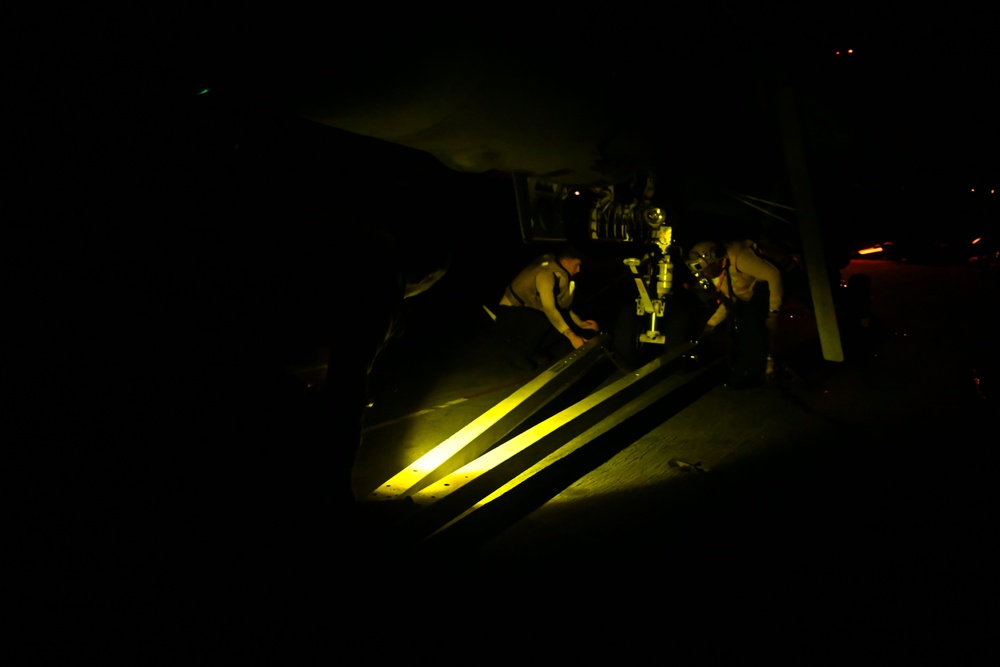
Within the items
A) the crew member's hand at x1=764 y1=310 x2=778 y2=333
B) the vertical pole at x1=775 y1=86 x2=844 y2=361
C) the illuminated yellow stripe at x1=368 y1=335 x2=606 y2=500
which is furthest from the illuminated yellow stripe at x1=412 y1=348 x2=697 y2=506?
the crew member's hand at x1=764 y1=310 x2=778 y2=333

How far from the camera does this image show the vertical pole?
3.82 meters

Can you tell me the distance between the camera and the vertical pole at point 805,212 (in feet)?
12.5

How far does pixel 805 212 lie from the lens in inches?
153

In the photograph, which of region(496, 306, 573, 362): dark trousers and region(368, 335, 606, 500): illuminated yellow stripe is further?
region(496, 306, 573, 362): dark trousers

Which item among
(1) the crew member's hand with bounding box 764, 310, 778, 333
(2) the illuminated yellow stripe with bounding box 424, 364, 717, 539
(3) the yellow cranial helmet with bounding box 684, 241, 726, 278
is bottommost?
(2) the illuminated yellow stripe with bounding box 424, 364, 717, 539

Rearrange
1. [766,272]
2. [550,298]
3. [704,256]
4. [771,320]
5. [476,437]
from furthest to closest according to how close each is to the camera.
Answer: [550,298]
[771,320]
[766,272]
[704,256]
[476,437]

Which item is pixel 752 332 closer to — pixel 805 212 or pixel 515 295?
pixel 805 212

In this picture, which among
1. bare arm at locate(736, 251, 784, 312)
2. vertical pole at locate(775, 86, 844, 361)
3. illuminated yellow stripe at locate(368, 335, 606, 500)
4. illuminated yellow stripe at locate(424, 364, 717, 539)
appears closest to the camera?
illuminated yellow stripe at locate(424, 364, 717, 539)

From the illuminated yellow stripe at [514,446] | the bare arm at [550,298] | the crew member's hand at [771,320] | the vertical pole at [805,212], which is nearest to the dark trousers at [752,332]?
the crew member's hand at [771,320]

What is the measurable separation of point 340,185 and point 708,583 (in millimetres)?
A: 2601

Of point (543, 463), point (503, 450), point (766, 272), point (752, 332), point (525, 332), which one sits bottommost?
point (543, 463)

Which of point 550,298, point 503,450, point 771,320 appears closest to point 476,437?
point 503,450

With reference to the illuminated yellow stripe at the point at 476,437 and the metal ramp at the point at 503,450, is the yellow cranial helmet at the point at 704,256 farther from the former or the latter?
the illuminated yellow stripe at the point at 476,437

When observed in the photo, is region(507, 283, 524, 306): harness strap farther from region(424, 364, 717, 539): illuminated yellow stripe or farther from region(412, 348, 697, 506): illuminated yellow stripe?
region(412, 348, 697, 506): illuminated yellow stripe
